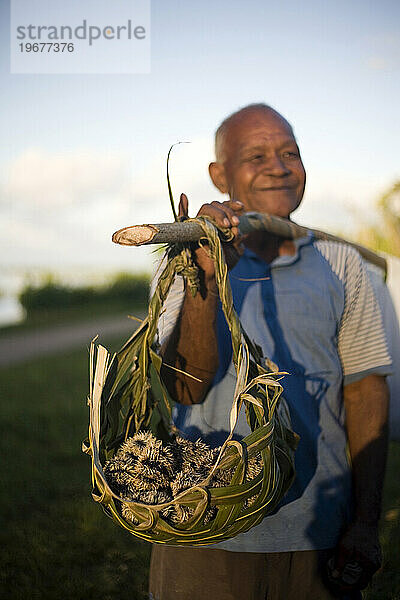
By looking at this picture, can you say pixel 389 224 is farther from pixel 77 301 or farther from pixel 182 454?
pixel 77 301

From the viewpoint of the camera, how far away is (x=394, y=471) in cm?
489

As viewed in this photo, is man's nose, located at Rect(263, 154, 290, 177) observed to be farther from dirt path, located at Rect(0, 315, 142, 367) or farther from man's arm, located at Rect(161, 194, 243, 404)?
dirt path, located at Rect(0, 315, 142, 367)

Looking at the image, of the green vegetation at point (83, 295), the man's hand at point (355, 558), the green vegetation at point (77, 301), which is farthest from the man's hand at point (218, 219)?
the green vegetation at point (77, 301)

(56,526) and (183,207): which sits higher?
(183,207)

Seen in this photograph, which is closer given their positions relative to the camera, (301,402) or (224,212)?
(224,212)

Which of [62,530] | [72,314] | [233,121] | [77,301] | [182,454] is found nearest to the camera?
[182,454]

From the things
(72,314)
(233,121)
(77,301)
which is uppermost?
(233,121)

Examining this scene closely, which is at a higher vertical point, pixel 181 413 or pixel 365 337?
pixel 365 337

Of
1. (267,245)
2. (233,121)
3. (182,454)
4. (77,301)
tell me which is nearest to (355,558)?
(182,454)

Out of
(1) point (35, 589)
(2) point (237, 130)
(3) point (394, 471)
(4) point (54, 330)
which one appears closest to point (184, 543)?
(2) point (237, 130)

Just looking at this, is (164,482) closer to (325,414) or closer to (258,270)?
(325,414)

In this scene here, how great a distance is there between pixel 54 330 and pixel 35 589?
10182 millimetres

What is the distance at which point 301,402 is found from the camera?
1.92m

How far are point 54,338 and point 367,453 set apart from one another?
10593 millimetres
